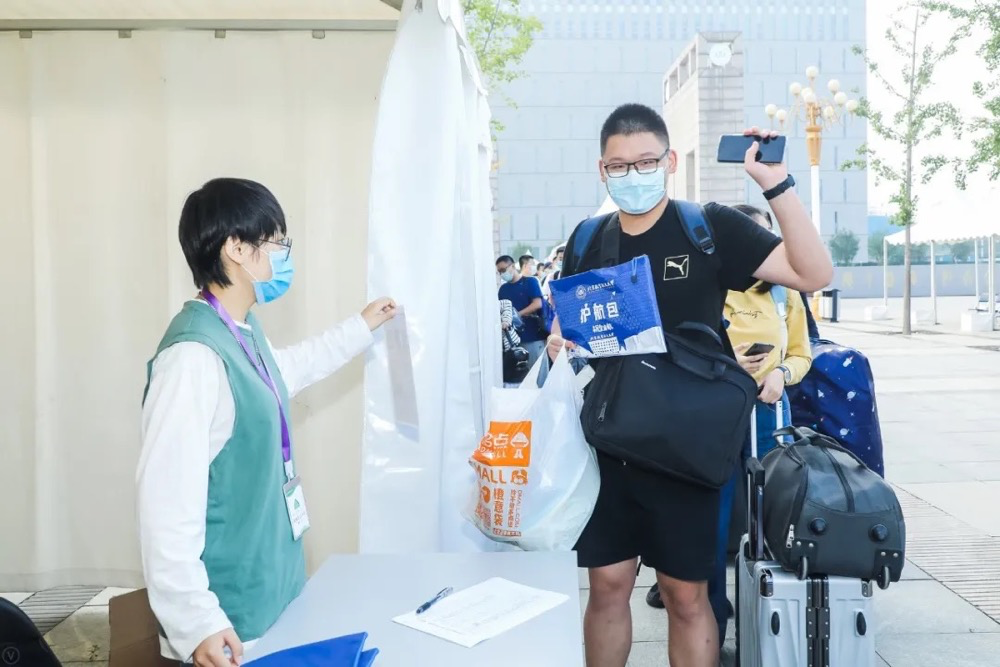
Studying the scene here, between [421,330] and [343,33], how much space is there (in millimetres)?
1487

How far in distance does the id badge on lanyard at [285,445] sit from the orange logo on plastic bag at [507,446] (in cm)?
54

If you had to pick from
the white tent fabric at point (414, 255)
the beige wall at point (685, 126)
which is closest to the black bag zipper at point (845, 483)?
the white tent fabric at point (414, 255)

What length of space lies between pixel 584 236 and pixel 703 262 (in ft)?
1.26

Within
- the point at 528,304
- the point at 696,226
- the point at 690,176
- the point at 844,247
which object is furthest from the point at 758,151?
the point at 844,247

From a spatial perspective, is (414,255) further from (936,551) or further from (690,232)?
(936,551)

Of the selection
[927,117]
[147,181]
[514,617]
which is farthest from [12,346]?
[927,117]

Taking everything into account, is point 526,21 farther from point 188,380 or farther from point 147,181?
point 188,380

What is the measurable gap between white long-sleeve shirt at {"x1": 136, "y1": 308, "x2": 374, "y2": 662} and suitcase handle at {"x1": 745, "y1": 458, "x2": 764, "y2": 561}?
1592 millimetres

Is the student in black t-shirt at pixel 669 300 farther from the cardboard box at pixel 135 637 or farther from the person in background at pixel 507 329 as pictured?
the person in background at pixel 507 329

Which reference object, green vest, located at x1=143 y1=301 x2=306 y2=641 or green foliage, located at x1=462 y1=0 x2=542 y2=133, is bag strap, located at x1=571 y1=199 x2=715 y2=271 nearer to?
green vest, located at x1=143 y1=301 x2=306 y2=641

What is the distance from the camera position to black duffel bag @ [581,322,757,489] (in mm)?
2154

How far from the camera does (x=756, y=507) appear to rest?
260cm

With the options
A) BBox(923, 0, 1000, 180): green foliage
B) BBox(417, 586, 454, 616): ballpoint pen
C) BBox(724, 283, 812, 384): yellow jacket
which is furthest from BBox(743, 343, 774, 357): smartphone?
BBox(923, 0, 1000, 180): green foliage

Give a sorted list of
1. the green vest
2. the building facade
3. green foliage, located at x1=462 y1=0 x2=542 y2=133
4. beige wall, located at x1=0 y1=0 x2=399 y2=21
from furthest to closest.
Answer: the building facade
green foliage, located at x1=462 y1=0 x2=542 y2=133
beige wall, located at x1=0 y1=0 x2=399 y2=21
the green vest
